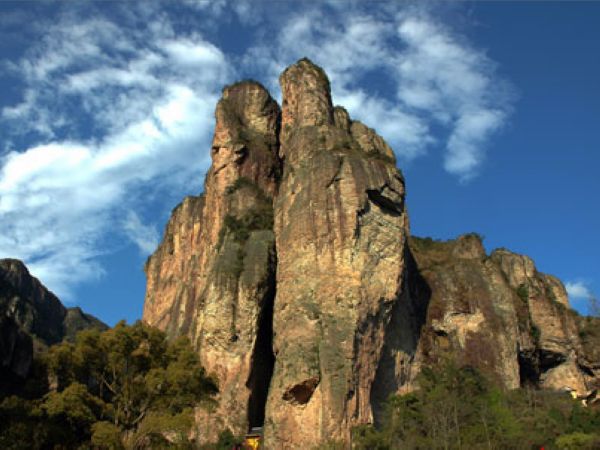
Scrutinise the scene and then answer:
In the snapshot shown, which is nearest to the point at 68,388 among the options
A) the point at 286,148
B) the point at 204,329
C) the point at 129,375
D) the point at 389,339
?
the point at 129,375

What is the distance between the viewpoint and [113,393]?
3412 centimetres

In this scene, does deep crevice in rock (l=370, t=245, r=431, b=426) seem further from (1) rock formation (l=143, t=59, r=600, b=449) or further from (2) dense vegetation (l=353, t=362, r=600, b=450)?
(2) dense vegetation (l=353, t=362, r=600, b=450)

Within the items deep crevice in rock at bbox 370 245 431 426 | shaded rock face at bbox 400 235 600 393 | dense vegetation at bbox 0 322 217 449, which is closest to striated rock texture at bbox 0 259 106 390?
shaded rock face at bbox 400 235 600 393

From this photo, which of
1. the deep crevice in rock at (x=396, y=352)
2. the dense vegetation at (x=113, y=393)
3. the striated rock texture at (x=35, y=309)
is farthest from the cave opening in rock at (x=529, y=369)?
the striated rock texture at (x=35, y=309)

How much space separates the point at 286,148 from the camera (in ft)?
183

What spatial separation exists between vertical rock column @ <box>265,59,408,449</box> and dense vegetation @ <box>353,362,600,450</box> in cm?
251

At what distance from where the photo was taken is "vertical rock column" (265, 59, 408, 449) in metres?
39.0

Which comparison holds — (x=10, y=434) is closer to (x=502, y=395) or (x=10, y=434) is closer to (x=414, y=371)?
(x=414, y=371)

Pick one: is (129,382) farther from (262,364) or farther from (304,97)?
(304,97)

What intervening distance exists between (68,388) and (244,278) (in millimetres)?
19082

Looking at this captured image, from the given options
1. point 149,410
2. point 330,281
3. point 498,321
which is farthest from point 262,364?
point 498,321

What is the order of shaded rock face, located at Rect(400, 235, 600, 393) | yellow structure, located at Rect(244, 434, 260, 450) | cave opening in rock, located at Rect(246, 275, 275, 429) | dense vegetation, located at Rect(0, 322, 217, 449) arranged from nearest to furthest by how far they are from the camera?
dense vegetation, located at Rect(0, 322, 217, 449)
yellow structure, located at Rect(244, 434, 260, 450)
cave opening in rock, located at Rect(246, 275, 275, 429)
shaded rock face, located at Rect(400, 235, 600, 393)

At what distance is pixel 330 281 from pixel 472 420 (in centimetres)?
1263

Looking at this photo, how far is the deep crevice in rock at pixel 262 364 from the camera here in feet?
147
